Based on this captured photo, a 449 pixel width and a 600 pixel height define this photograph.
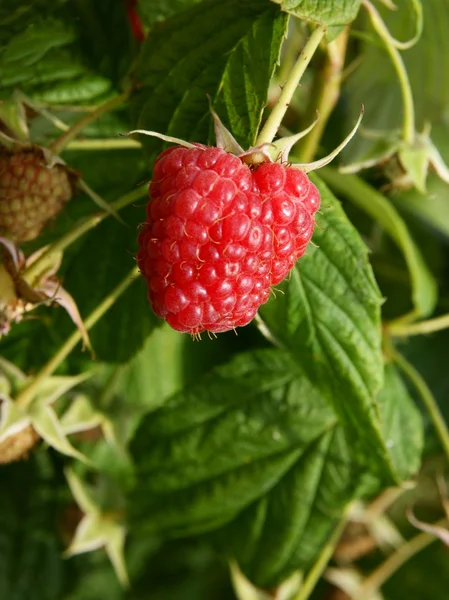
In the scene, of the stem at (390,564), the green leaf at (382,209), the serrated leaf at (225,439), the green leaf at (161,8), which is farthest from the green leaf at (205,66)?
the stem at (390,564)

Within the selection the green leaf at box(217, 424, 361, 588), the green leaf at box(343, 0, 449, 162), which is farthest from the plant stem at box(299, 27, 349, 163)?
the green leaf at box(217, 424, 361, 588)

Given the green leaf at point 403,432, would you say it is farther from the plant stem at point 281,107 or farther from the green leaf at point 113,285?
the plant stem at point 281,107

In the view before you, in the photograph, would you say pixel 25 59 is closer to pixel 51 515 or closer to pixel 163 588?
pixel 51 515

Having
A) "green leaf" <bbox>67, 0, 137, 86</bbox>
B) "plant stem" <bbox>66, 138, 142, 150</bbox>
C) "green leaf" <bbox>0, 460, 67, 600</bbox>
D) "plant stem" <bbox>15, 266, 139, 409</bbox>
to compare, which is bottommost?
"green leaf" <bbox>0, 460, 67, 600</bbox>

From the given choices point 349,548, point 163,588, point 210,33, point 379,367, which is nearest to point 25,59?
point 210,33

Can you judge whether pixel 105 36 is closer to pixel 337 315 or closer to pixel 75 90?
pixel 75 90

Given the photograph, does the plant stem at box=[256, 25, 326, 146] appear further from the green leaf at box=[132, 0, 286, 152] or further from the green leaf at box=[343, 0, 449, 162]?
the green leaf at box=[343, 0, 449, 162]
